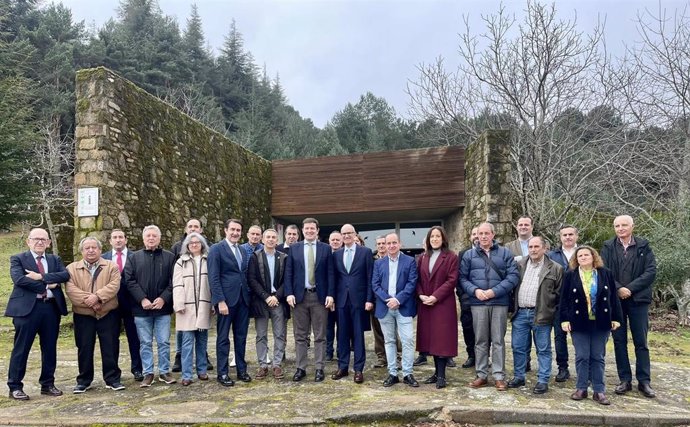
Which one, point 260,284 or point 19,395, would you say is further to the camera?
point 260,284

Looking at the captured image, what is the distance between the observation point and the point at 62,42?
2389cm

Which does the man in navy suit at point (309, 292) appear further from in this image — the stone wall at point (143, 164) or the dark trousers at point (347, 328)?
the stone wall at point (143, 164)

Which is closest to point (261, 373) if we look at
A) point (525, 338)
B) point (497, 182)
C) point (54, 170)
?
point (525, 338)

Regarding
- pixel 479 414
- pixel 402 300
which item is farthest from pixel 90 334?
pixel 479 414

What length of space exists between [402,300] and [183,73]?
84.3ft

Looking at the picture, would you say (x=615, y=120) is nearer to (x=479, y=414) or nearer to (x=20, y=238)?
(x=479, y=414)

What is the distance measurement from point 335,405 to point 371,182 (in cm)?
813

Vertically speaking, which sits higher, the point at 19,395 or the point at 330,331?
the point at 330,331

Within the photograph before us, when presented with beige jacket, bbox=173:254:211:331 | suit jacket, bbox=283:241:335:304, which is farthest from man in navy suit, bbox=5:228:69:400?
suit jacket, bbox=283:241:335:304

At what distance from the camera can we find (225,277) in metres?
4.83

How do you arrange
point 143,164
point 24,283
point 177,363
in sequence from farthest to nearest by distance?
1. point 143,164
2. point 177,363
3. point 24,283

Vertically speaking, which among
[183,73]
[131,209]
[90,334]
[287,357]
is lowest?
[287,357]

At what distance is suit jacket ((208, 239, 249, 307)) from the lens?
187 inches

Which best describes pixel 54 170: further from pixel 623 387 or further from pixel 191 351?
pixel 623 387
